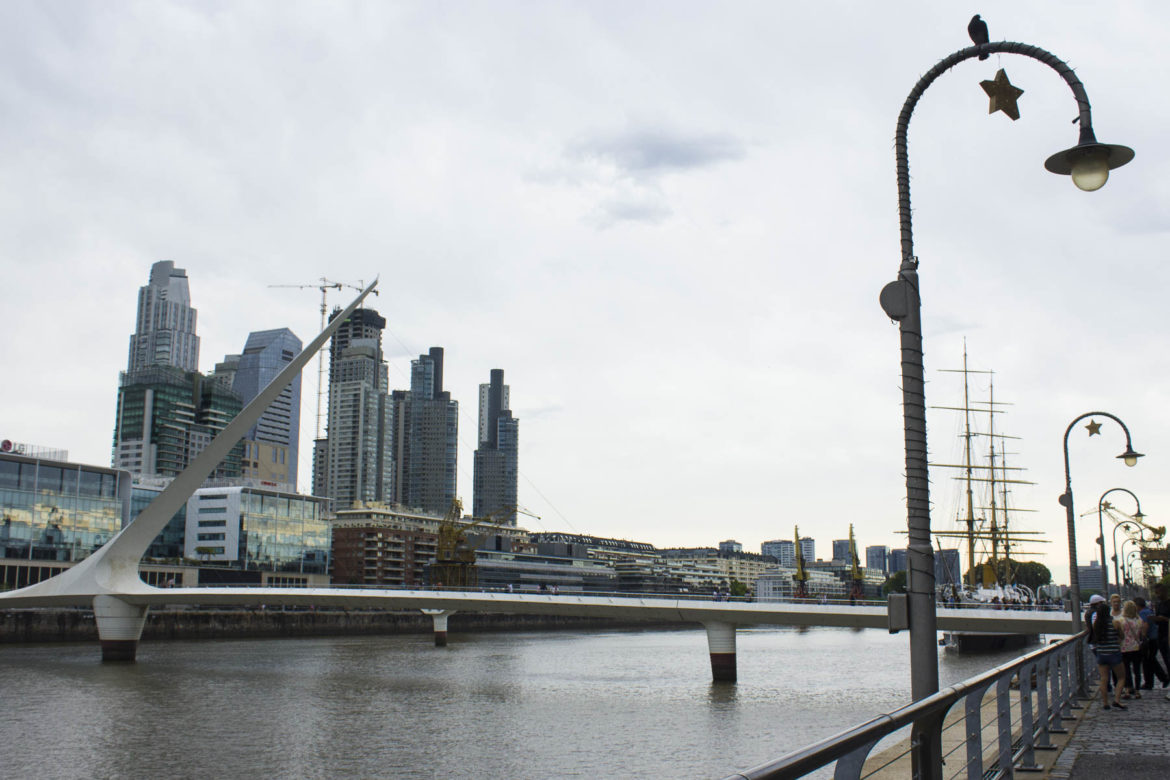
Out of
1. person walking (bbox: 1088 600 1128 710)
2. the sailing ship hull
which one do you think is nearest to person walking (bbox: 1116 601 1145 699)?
person walking (bbox: 1088 600 1128 710)

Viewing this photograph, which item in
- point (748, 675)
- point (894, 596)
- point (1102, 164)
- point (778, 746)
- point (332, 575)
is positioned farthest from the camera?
point (332, 575)

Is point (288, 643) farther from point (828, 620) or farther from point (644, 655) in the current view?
point (828, 620)

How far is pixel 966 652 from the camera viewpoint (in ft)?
221

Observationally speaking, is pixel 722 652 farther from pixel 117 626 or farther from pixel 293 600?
pixel 117 626

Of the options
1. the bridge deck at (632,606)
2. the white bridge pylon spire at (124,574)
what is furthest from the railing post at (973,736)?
the white bridge pylon spire at (124,574)

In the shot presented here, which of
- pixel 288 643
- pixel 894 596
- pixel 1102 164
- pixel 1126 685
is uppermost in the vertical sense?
pixel 1102 164

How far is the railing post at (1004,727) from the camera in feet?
25.3

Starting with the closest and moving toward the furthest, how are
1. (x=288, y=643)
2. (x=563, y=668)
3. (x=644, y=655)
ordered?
(x=563, y=668), (x=644, y=655), (x=288, y=643)

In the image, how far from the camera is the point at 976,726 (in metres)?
6.60

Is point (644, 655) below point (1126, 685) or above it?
below

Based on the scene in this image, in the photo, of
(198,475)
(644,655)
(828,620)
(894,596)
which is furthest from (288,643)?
(894,596)

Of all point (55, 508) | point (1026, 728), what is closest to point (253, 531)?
point (55, 508)

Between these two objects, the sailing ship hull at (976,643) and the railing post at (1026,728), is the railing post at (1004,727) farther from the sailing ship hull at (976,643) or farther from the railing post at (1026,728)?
the sailing ship hull at (976,643)

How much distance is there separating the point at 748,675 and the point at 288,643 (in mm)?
40099
